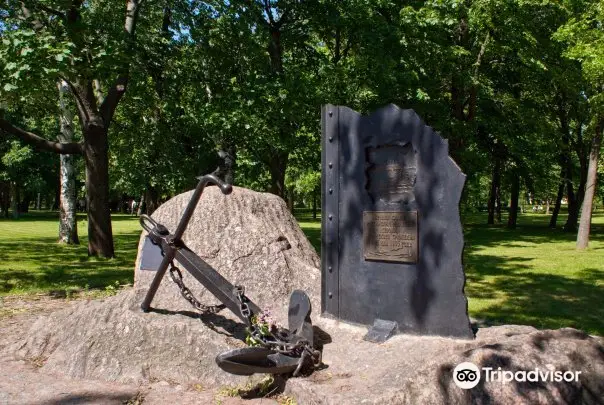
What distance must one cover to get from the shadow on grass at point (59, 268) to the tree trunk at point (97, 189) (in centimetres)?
43

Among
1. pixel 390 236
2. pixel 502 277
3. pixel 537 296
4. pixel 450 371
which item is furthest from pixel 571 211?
pixel 450 371

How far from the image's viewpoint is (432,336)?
182 inches

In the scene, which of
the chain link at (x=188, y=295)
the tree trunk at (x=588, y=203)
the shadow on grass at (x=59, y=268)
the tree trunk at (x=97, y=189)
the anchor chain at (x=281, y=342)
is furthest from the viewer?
the tree trunk at (x=588, y=203)

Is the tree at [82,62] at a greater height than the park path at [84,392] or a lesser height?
greater

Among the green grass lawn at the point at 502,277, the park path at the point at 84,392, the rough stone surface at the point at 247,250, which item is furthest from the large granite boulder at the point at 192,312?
the green grass lawn at the point at 502,277

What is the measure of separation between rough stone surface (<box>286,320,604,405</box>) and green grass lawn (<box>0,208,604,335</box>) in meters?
2.87

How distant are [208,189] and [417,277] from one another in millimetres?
3470

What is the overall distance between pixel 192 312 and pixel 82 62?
18.9 feet

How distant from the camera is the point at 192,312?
17.3 feet

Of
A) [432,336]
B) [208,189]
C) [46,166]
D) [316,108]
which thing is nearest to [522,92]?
[316,108]

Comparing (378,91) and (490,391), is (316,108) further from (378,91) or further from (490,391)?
(490,391)

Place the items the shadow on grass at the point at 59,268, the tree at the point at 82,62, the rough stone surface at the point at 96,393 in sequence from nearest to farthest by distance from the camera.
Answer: the rough stone surface at the point at 96,393 < the tree at the point at 82,62 < the shadow on grass at the point at 59,268

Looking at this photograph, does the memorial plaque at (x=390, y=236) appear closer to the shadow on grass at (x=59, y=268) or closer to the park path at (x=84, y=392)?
the park path at (x=84, y=392)

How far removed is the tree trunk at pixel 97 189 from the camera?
41.4ft
